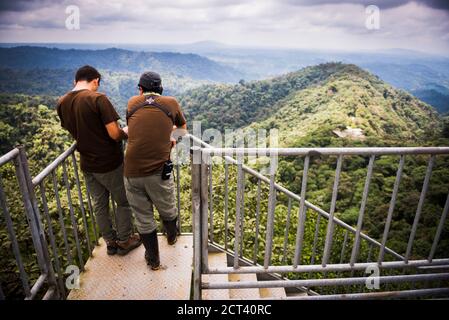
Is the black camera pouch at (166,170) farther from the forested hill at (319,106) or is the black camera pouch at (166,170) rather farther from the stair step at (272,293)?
the forested hill at (319,106)

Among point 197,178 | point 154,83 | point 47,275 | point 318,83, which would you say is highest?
point 154,83

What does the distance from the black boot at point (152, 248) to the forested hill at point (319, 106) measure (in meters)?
32.4

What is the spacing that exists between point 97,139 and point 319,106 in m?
59.9

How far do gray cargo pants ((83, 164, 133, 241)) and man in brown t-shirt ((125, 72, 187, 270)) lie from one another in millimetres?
237

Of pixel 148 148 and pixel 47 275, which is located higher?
pixel 148 148

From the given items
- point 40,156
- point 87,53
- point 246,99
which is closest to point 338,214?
point 40,156

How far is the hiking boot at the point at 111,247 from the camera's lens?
3006 millimetres

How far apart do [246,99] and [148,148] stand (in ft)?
243

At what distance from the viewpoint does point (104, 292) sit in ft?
8.53

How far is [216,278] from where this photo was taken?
3074 millimetres
